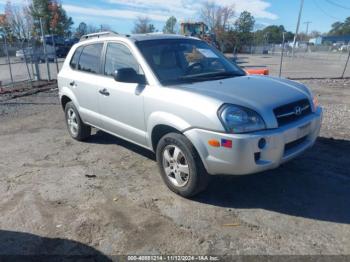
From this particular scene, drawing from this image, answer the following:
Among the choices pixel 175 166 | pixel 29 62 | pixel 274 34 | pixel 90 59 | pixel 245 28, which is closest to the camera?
pixel 175 166

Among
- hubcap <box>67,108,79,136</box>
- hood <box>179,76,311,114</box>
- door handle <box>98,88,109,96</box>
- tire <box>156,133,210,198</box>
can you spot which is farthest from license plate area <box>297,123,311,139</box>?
hubcap <box>67,108,79,136</box>

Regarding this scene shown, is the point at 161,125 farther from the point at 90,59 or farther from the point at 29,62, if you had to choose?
the point at 29,62

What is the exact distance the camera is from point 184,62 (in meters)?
4.36

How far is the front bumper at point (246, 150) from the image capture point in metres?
3.13

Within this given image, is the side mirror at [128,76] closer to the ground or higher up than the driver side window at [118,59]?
closer to the ground

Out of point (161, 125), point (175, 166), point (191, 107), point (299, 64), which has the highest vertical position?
point (191, 107)

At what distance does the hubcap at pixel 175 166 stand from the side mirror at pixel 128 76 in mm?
924

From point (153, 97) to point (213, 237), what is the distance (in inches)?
68.1

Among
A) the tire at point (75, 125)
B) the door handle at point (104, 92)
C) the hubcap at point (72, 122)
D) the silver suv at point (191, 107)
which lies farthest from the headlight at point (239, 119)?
the hubcap at point (72, 122)

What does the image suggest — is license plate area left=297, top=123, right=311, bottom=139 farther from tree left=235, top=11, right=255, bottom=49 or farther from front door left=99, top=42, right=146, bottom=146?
tree left=235, top=11, right=255, bottom=49

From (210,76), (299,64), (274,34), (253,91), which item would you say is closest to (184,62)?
(210,76)

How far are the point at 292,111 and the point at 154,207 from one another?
1.89 meters

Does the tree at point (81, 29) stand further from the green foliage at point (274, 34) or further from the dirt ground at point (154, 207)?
the dirt ground at point (154, 207)

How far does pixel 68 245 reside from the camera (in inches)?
121
